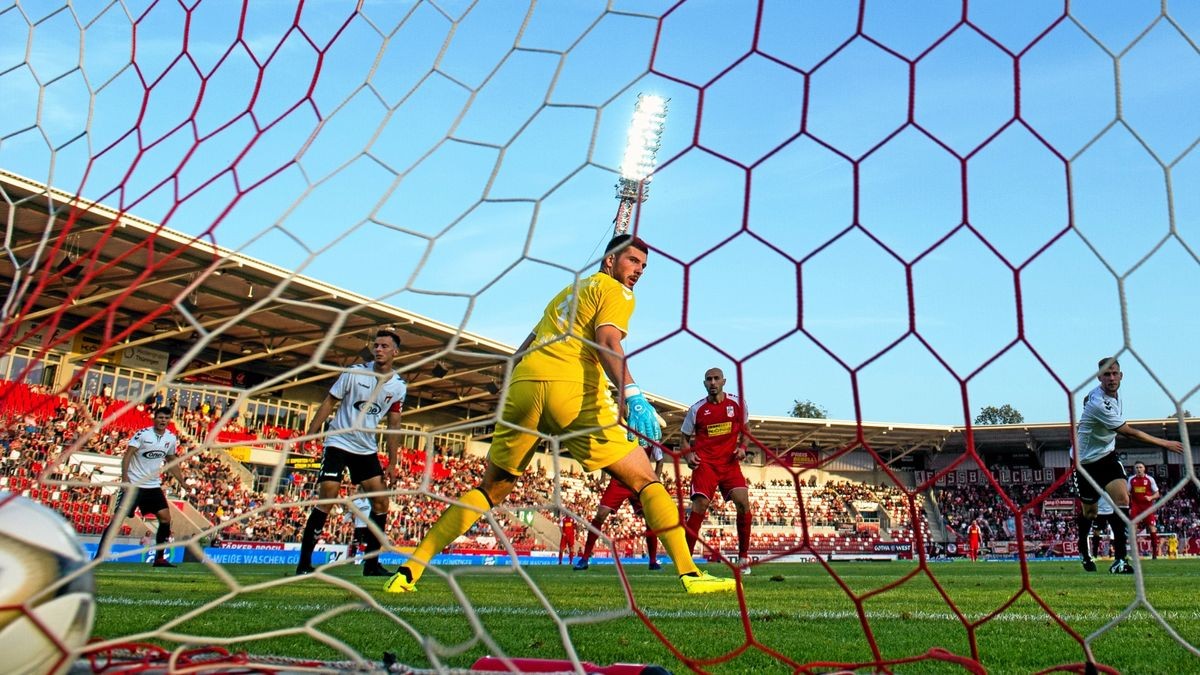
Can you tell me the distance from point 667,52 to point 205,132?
158cm

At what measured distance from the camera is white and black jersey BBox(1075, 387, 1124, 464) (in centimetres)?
639

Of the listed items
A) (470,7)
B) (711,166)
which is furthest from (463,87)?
(711,166)

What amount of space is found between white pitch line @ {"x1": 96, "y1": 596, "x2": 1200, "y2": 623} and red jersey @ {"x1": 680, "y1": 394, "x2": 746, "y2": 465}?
4494 millimetres

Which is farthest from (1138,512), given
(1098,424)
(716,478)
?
(716,478)

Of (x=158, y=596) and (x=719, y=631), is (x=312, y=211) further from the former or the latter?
(x=158, y=596)

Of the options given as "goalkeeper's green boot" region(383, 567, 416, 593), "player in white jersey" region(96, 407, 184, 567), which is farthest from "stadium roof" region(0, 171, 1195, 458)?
"goalkeeper's green boot" region(383, 567, 416, 593)

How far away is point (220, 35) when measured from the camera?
10.4 ft

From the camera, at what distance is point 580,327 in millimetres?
3504

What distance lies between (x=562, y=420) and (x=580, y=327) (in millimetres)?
392

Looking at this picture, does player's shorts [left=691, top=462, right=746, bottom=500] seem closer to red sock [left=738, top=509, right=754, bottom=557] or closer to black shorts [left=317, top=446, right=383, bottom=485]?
red sock [left=738, top=509, right=754, bottom=557]

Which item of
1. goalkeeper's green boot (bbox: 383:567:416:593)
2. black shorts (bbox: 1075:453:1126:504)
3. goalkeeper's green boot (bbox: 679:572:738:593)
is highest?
black shorts (bbox: 1075:453:1126:504)

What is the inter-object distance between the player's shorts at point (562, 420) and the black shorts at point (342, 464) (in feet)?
8.52

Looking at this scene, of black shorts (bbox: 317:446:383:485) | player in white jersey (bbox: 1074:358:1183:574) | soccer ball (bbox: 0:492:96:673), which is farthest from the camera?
player in white jersey (bbox: 1074:358:1183:574)

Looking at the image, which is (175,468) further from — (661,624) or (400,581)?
(661,624)
